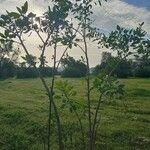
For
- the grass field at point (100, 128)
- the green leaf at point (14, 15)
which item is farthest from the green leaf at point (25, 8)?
the grass field at point (100, 128)

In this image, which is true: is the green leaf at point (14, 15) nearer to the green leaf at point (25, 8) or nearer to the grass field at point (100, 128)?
the green leaf at point (25, 8)

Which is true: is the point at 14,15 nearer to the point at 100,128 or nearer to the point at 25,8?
the point at 25,8

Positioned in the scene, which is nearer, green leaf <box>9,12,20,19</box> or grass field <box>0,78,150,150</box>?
green leaf <box>9,12,20,19</box>

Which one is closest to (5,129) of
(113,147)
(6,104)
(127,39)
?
(113,147)

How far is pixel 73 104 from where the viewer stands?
7.12 m

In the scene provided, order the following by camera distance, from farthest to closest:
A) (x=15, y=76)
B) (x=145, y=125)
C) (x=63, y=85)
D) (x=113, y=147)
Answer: (x=15, y=76) → (x=145, y=125) → (x=113, y=147) → (x=63, y=85)

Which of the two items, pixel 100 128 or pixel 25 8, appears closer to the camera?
pixel 25 8

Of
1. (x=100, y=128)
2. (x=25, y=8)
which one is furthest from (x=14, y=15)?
(x=100, y=128)

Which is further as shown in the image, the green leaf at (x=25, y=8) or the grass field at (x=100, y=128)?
the grass field at (x=100, y=128)

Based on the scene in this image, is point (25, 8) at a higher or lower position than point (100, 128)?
higher

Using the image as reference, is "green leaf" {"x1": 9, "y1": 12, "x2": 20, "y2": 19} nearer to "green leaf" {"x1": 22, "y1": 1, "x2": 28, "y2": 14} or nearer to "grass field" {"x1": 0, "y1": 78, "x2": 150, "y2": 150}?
"green leaf" {"x1": 22, "y1": 1, "x2": 28, "y2": 14}

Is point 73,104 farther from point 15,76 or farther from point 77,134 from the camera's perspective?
point 15,76

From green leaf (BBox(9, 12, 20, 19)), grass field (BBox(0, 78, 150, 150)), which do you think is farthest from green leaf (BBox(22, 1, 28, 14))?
grass field (BBox(0, 78, 150, 150))

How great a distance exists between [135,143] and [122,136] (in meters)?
1.42
